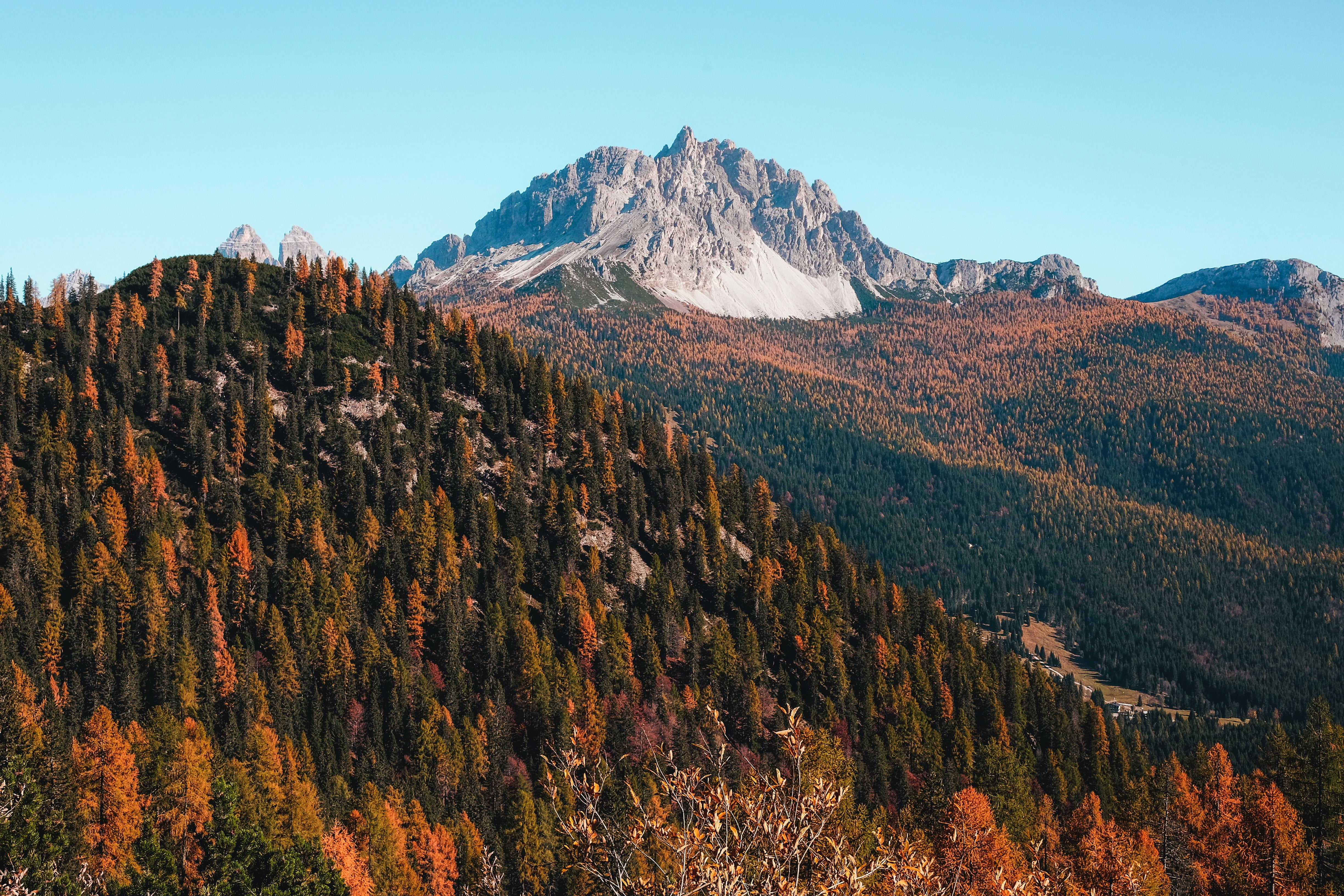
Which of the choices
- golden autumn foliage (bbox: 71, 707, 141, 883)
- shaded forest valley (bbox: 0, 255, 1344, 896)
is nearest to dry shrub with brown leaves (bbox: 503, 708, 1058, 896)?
shaded forest valley (bbox: 0, 255, 1344, 896)

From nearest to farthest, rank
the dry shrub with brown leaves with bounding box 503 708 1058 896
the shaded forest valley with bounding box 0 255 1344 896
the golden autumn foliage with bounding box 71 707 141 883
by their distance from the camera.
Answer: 1. the dry shrub with brown leaves with bounding box 503 708 1058 896
2. the golden autumn foliage with bounding box 71 707 141 883
3. the shaded forest valley with bounding box 0 255 1344 896

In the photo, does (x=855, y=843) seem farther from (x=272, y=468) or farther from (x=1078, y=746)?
(x=272, y=468)

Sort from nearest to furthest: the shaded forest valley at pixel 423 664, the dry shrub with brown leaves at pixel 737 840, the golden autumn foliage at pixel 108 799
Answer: the dry shrub with brown leaves at pixel 737 840
the golden autumn foliage at pixel 108 799
the shaded forest valley at pixel 423 664

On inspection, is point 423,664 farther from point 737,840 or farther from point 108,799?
point 737,840

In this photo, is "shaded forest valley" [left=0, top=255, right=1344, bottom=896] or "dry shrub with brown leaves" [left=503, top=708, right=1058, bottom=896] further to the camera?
"shaded forest valley" [left=0, top=255, right=1344, bottom=896]

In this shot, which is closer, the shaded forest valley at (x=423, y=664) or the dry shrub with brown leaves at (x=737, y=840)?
the dry shrub with brown leaves at (x=737, y=840)

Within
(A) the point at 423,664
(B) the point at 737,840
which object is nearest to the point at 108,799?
(A) the point at 423,664

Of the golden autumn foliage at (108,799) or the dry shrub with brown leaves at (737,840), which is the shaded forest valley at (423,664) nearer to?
the golden autumn foliage at (108,799)

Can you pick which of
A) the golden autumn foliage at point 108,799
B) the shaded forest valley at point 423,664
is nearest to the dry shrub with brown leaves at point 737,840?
the shaded forest valley at point 423,664

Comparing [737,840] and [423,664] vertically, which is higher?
[737,840]

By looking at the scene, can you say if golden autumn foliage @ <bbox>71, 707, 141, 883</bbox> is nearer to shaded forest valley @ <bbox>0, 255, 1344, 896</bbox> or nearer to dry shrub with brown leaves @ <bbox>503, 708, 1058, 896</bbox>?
shaded forest valley @ <bbox>0, 255, 1344, 896</bbox>

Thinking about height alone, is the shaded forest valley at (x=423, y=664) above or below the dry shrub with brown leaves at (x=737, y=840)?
below

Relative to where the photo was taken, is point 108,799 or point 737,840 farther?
point 108,799

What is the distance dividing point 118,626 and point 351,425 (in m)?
61.1
